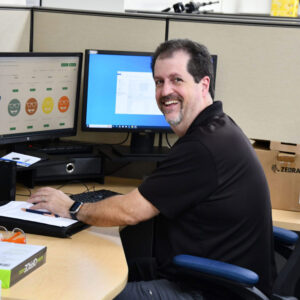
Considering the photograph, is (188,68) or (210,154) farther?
(188,68)

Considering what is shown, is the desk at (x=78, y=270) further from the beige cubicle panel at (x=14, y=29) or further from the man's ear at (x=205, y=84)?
the beige cubicle panel at (x=14, y=29)

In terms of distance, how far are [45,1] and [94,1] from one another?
244mm

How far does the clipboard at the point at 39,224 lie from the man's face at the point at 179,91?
0.46 m

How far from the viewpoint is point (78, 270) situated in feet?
5.33

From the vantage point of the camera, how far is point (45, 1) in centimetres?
296

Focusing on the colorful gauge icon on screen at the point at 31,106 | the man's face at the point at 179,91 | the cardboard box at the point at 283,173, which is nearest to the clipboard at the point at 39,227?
the man's face at the point at 179,91

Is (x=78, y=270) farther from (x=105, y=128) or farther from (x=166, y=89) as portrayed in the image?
(x=105, y=128)

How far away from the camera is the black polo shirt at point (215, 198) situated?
178cm

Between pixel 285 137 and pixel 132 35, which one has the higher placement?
pixel 132 35

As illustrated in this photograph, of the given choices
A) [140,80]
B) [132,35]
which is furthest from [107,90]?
[132,35]

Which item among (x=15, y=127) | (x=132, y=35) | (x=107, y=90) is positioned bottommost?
(x=15, y=127)

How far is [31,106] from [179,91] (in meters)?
0.81

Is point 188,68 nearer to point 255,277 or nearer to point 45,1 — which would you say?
point 255,277

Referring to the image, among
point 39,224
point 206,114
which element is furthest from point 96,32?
point 39,224
